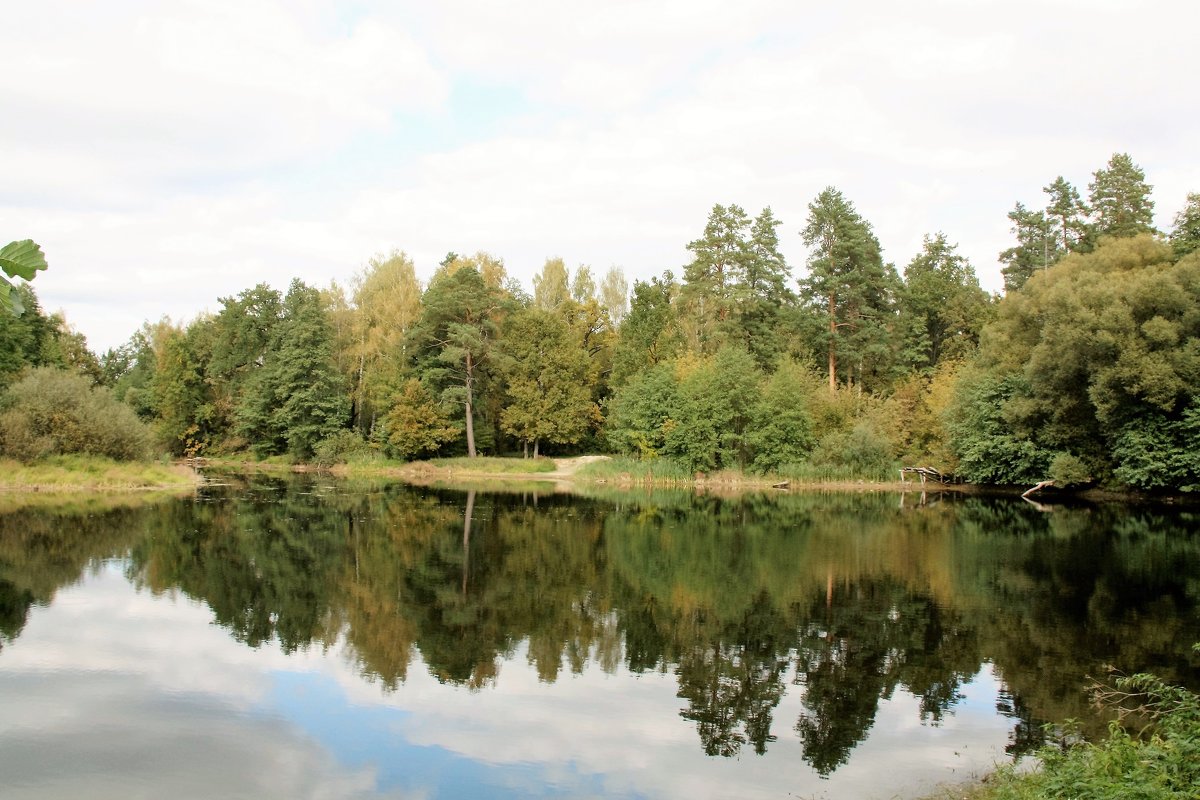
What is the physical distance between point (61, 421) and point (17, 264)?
4031 centimetres

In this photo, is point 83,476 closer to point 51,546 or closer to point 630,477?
point 51,546

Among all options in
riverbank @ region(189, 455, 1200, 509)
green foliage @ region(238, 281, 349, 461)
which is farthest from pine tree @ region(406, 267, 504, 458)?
green foliage @ region(238, 281, 349, 461)

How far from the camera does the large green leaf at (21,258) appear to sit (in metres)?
2.42

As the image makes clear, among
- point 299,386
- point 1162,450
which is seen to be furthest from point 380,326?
point 1162,450

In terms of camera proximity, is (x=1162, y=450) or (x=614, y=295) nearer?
(x=1162, y=450)

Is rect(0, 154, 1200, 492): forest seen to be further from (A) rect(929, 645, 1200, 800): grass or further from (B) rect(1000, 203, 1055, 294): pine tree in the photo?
(A) rect(929, 645, 1200, 800): grass

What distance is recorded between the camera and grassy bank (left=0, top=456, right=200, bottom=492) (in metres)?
35.2

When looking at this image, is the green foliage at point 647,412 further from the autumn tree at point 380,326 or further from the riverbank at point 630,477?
the autumn tree at point 380,326

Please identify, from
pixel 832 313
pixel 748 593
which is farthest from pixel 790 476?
pixel 748 593

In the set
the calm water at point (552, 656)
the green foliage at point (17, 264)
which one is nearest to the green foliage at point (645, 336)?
the calm water at point (552, 656)

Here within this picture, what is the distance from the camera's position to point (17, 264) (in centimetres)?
243

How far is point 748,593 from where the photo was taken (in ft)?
57.3

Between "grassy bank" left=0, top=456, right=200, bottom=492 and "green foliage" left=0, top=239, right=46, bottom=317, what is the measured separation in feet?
128

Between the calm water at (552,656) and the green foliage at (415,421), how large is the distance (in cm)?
2752
